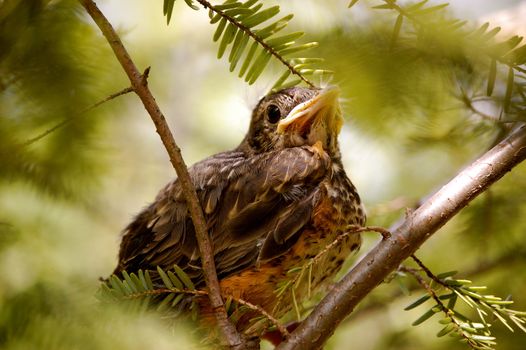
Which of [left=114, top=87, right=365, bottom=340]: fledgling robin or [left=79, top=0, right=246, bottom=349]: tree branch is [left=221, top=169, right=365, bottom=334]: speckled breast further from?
[left=79, top=0, right=246, bottom=349]: tree branch

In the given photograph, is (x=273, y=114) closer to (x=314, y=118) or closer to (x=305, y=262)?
(x=314, y=118)

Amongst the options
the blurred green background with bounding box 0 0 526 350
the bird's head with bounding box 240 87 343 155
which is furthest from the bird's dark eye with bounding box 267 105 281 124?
the blurred green background with bounding box 0 0 526 350

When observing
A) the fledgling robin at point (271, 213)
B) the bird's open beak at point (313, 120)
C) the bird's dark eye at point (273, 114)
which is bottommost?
the fledgling robin at point (271, 213)

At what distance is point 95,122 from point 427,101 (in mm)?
801

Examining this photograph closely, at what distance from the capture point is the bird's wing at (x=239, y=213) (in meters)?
1.55

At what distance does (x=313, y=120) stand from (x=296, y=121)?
2.0 inches

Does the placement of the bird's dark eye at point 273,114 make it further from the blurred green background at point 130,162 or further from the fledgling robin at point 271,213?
the blurred green background at point 130,162

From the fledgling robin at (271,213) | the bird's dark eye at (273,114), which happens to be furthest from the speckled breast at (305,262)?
the bird's dark eye at (273,114)

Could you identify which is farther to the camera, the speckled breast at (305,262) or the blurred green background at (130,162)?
the speckled breast at (305,262)

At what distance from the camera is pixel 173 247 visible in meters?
1.66

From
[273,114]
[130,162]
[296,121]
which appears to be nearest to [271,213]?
[296,121]

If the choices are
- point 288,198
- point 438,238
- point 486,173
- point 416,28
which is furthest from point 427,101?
point 438,238

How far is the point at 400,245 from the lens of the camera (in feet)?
3.93

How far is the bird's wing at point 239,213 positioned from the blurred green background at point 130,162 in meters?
0.15
